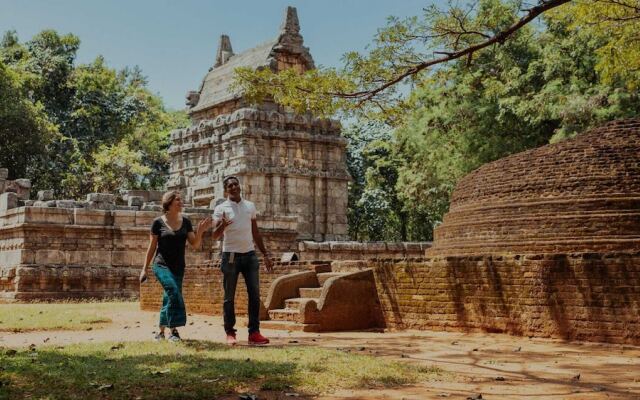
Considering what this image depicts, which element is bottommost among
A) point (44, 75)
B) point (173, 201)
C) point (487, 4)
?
point (173, 201)

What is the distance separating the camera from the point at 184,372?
6039 mm

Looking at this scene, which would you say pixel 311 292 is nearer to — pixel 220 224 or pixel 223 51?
pixel 220 224

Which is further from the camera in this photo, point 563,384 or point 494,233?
point 494,233

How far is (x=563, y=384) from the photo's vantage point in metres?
5.96

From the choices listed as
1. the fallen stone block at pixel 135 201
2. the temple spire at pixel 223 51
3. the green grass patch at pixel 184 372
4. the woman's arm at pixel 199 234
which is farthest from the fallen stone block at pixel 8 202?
the temple spire at pixel 223 51

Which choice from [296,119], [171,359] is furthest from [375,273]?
[296,119]

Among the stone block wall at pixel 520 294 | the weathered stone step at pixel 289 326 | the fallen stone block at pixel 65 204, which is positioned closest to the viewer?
the stone block wall at pixel 520 294

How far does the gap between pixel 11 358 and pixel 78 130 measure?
133ft

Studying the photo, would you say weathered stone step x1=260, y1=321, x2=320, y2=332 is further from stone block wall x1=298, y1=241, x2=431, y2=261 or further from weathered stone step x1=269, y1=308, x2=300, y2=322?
stone block wall x1=298, y1=241, x2=431, y2=261

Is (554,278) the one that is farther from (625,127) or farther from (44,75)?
(44,75)

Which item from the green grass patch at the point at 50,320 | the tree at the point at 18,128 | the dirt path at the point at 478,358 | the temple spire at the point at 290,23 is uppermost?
the temple spire at the point at 290,23

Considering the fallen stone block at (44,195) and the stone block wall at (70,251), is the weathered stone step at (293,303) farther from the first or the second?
the fallen stone block at (44,195)

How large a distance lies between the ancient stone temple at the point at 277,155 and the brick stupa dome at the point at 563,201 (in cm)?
1550

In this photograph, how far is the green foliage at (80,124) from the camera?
4031 centimetres
